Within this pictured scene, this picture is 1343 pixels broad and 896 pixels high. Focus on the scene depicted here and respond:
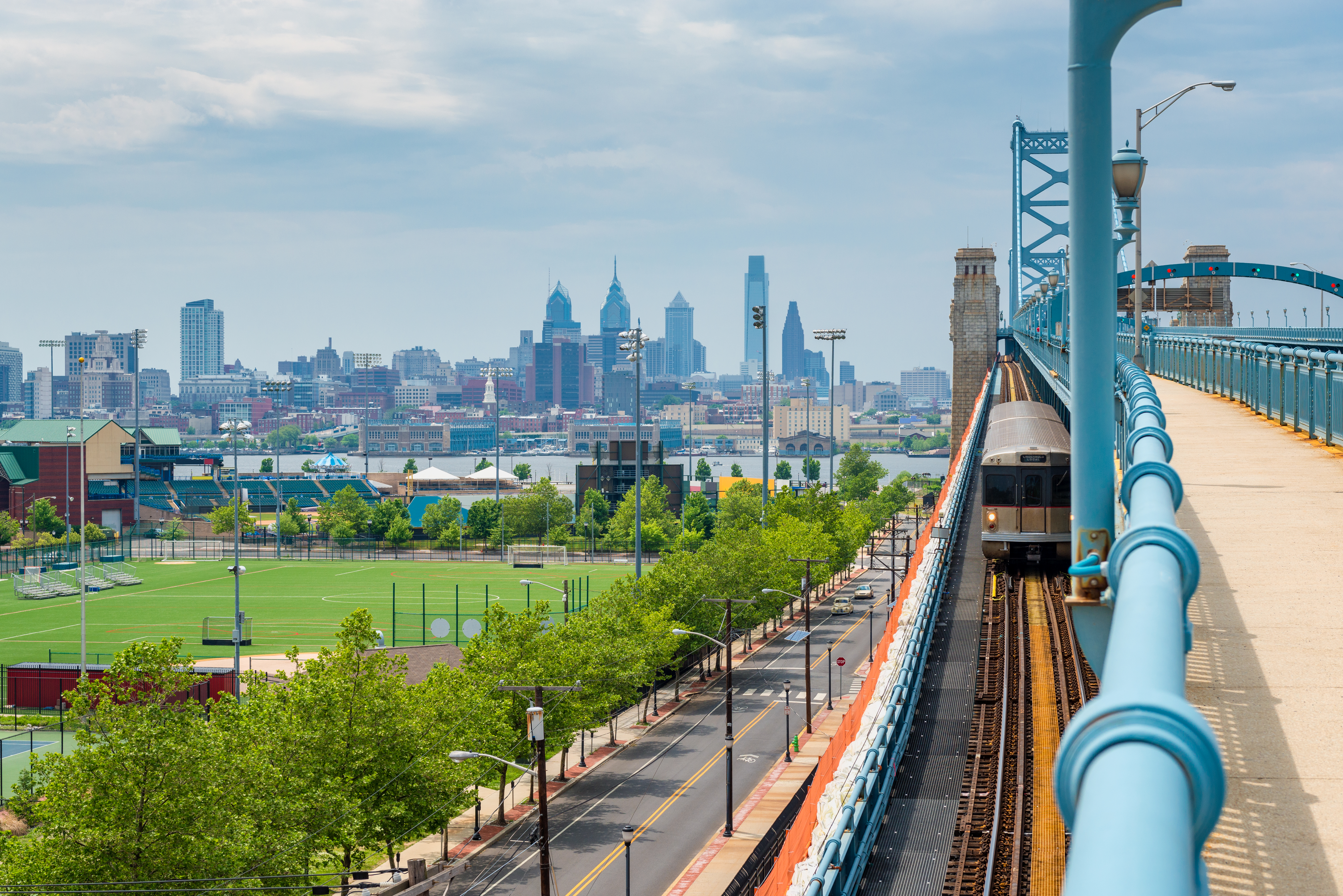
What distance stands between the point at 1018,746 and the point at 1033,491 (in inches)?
498

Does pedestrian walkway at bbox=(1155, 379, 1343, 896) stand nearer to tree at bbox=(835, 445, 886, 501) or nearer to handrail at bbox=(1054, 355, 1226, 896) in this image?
handrail at bbox=(1054, 355, 1226, 896)

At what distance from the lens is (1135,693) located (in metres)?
2.10

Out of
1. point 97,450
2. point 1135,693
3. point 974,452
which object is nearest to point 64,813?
point 1135,693

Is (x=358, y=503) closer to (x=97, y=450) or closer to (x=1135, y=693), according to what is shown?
(x=97, y=450)

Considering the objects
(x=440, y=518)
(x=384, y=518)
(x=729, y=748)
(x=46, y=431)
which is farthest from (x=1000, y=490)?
(x=46, y=431)

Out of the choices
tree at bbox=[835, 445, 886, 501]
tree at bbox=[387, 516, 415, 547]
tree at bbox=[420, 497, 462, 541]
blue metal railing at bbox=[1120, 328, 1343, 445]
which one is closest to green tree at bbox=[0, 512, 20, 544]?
tree at bbox=[387, 516, 415, 547]

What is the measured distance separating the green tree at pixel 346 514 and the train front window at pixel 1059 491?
3767 inches

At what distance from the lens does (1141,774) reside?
76.9 inches

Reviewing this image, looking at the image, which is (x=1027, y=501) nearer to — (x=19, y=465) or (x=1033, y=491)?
(x=1033, y=491)

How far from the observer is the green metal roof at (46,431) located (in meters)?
127

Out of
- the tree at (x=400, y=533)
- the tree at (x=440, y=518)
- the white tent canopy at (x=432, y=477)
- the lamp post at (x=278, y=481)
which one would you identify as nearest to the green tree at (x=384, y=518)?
the tree at (x=400, y=533)

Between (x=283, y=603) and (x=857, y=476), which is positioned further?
(x=857, y=476)

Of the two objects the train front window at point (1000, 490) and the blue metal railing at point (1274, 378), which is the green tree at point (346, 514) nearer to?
the train front window at point (1000, 490)

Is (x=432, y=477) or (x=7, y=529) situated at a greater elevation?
(x=432, y=477)
